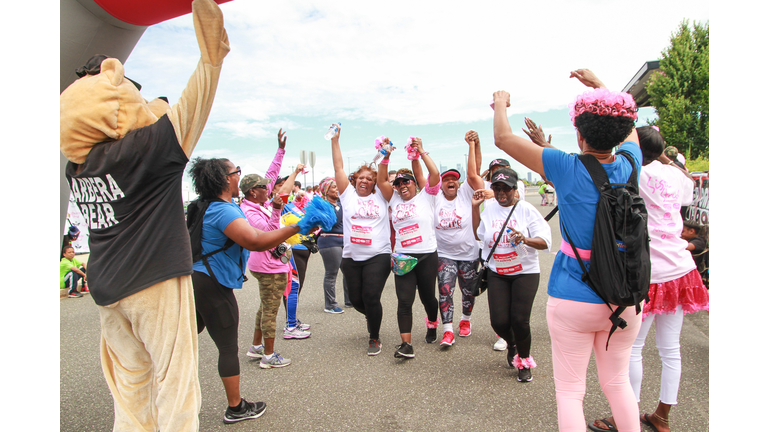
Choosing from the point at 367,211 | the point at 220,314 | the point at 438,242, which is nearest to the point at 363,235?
the point at 367,211

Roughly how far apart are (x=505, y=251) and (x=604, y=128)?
6.50 feet

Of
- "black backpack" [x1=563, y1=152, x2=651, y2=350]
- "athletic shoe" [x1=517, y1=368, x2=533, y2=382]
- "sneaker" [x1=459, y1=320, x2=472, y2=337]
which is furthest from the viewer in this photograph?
"sneaker" [x1=459, y1=320, x2=472, y2=337]

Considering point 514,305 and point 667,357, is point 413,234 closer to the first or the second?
point 514,305

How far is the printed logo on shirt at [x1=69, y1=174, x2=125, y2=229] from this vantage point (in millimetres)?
2014

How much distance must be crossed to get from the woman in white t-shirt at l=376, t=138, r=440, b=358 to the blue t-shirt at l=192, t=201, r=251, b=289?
190 centimetres

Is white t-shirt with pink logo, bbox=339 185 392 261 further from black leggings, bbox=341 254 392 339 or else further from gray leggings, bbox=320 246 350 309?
gray leggings, bbox=320 246 350 309

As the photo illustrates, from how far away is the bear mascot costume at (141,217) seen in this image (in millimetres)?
1951

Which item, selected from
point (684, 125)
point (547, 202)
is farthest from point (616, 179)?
point (547, 202)

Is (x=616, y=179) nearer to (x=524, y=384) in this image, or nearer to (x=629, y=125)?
(x=629, y=125)

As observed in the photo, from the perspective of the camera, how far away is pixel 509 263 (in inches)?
152

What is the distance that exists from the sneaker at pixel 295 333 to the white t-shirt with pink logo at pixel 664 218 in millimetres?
3779

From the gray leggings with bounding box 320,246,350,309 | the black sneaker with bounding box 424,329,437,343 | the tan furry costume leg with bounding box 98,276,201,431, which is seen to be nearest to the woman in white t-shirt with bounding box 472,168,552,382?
the black sneaker with bounding box 424,329,437,343

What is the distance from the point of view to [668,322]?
9.57 ft

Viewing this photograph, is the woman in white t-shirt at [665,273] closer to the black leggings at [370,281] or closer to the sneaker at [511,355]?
the sneaker at [511,355]
